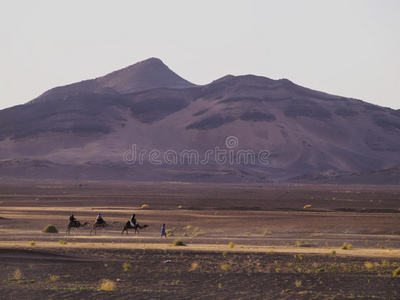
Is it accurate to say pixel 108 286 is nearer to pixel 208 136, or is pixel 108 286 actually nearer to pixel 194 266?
pixel 194 266

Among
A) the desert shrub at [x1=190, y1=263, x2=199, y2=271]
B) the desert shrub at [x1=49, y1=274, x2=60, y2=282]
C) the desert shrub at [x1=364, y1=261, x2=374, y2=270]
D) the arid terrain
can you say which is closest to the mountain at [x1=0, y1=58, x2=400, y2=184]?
the arid terrain

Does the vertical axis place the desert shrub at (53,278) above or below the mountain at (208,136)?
below

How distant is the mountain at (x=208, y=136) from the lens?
453ft

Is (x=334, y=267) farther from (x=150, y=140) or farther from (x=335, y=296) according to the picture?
(x=150, y=140)

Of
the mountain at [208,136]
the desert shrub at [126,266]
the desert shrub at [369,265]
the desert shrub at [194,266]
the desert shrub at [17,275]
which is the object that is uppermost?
the mountain at [208,136]

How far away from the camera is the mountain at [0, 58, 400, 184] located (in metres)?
138

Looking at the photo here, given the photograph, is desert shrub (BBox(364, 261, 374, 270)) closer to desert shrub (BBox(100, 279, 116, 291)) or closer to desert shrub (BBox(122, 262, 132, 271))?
desert shrub (BBox(122, 262, 132, 271))

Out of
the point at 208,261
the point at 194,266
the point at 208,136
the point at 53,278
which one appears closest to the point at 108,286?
the point at 53,278

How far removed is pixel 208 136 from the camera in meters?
163

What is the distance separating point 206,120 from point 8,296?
155315mm

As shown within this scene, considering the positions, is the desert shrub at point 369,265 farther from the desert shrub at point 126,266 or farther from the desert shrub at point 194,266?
the desert shrub at point 126,266

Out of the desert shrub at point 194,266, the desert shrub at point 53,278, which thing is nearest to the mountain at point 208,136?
the desert shrub at point 194,266

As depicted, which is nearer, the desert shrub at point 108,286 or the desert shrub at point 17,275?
the desert shrub at point 108,286

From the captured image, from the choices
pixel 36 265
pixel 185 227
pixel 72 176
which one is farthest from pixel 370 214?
pixel 72 176
